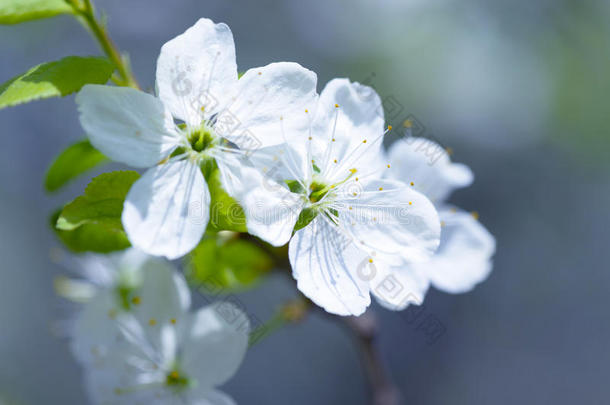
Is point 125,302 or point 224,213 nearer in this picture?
point 224,213

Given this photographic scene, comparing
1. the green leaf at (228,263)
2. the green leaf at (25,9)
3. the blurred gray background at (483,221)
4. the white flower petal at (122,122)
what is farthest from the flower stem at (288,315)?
the blurred gray background at (483,221)

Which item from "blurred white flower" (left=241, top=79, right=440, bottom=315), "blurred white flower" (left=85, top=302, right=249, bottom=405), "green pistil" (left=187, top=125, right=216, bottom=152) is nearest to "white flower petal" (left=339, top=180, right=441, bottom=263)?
"blurred white flower" (left=241, top=79, right=440, bottom=315)

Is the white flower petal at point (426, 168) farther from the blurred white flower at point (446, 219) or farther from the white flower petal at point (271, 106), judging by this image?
the white flower petal at point (271, 106)

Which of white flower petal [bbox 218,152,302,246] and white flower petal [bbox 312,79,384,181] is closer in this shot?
white flower petal [bbox 218,152,302,246]

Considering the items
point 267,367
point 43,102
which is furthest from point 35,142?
point 267,367

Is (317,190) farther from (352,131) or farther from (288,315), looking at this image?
(288,315)

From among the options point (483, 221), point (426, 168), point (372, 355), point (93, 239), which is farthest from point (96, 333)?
point (483, 221)

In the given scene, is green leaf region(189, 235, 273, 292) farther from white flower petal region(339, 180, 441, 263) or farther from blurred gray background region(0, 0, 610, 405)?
blurred gray background region(0, 0, 610, 405)
